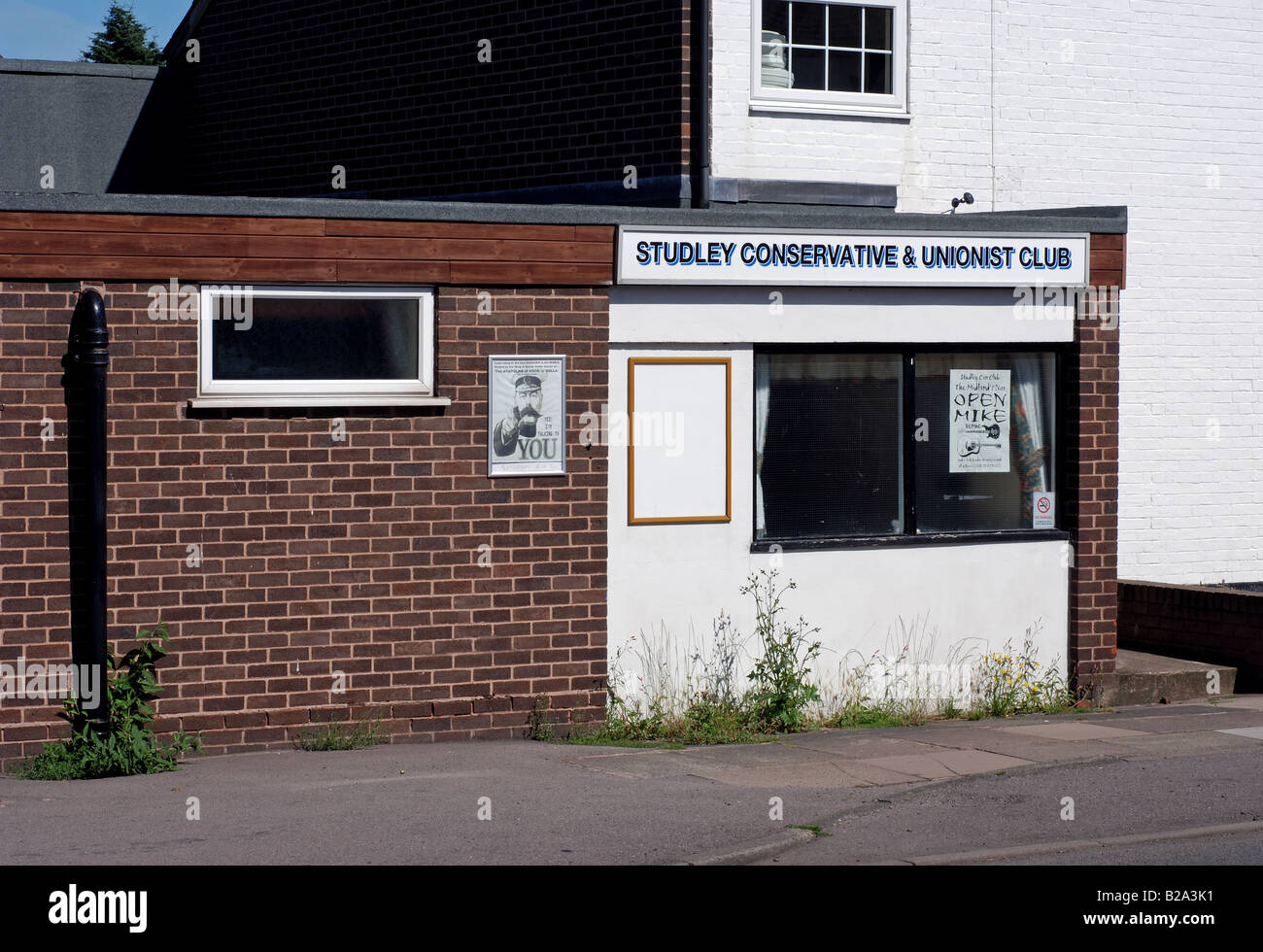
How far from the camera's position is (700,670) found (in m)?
10.8

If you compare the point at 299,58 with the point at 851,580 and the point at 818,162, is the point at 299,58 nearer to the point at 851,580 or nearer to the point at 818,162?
the point at 818,162

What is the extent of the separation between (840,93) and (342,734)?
6.96 m

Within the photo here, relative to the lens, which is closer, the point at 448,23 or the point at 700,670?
the point at 700,670

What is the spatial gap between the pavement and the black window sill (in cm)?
135

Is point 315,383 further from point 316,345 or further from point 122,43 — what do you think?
point 122,43

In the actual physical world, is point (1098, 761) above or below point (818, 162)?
below

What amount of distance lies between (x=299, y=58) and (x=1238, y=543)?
412 inches

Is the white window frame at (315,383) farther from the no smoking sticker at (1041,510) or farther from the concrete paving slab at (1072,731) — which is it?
the no smoking sticker at (1041,510)

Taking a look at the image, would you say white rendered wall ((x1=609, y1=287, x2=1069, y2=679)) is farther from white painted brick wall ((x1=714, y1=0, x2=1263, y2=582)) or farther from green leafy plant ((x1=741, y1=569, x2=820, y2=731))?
white painted brick wall ((x1=714, y1=0, x2=1263, y2=582))

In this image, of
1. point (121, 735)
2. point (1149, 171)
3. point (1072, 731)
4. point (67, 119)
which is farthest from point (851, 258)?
point (67, 119)

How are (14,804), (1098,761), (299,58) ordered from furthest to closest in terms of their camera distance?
(299,58) < (1098,761) < (14,804)

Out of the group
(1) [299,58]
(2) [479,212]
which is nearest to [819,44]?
(2) [479,212]

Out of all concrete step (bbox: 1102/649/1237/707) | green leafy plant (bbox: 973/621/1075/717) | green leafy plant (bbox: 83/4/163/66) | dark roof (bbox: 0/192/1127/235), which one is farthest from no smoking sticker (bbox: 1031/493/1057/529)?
green leafy plant (bbox: 83/4/163/66)

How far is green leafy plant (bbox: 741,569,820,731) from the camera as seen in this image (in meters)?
10.8
